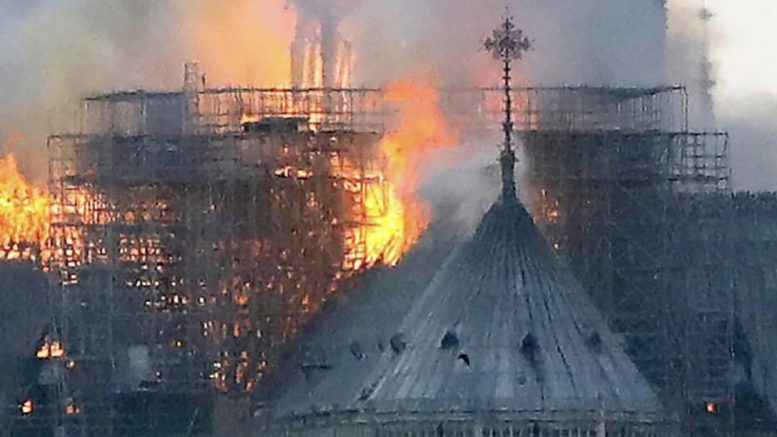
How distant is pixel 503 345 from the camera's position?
433 ft

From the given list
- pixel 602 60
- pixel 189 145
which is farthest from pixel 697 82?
pixel 189 145

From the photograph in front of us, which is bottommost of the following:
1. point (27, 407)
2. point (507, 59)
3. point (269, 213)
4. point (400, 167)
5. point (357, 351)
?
point (27, 407)

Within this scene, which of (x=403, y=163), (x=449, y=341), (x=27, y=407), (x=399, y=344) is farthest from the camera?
(x=27, y=407)

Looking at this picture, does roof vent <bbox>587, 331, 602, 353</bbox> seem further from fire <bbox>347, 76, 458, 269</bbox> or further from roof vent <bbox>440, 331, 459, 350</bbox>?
fire <bbox>347, 76, 458, 269</bbox>

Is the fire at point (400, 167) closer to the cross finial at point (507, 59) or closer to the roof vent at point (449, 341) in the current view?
the cross finial at point (507, 59)

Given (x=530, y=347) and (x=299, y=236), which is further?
(x=299, y=236)

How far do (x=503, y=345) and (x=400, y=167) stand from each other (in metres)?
18.6

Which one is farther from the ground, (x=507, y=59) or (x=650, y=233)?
(x=507, y=59)

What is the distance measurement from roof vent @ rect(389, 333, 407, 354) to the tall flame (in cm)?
1189

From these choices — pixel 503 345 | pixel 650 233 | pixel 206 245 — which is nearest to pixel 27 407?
pixel 206 245

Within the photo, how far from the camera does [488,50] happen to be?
146 m

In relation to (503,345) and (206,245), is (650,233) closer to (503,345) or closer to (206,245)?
(206,245)

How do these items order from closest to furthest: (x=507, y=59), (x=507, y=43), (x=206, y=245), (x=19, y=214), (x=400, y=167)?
(x=507, y=43)
(x=507, y=59)
(x=206, y=245)
(x=400, y=167)
(x=19, y=214)

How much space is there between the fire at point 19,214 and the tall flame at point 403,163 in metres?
15.6
